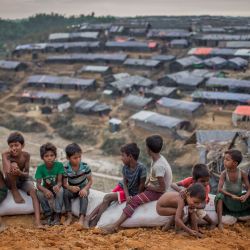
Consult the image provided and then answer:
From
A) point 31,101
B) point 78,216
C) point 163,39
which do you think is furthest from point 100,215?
point 163,39

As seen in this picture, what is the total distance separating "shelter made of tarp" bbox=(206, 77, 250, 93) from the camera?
33.5 meters

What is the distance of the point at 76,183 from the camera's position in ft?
19.7

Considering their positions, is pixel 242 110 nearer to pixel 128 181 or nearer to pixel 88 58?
pixel 88 58

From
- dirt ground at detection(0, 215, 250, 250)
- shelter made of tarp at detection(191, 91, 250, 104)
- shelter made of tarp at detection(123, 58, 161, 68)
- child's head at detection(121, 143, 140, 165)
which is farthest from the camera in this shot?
shelter made of tarp at detection(123, 58, 161, 68)

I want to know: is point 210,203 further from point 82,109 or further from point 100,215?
point 82,109

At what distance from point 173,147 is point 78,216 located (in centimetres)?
2285

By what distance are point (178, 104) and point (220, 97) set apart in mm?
3433

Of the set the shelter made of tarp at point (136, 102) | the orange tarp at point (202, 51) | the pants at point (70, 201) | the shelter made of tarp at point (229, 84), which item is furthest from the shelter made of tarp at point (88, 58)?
the pants at point (70, 201)

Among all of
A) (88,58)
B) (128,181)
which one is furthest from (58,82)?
(128,181)

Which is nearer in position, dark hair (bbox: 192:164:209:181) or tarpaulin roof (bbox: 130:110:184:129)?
dark hair (bbox: 192:164:209:181)

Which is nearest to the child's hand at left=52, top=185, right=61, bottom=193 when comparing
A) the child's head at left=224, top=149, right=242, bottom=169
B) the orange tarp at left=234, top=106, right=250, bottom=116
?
the child's head at left=224, top=149, right=242, bottom=169

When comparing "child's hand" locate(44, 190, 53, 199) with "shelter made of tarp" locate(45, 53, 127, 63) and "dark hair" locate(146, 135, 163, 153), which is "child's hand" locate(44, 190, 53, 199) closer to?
"dark hair" locate(146, 135, 163, 153)

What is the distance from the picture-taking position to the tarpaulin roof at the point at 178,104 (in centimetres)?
3158

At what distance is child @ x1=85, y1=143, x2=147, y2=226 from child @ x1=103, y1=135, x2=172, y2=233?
0.11m
